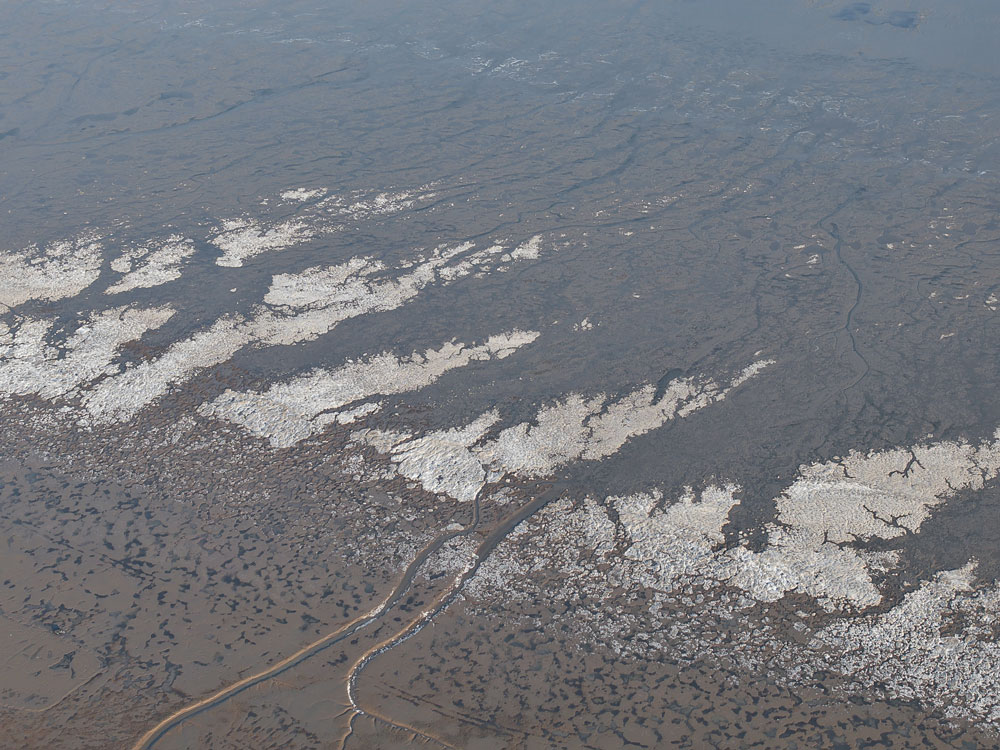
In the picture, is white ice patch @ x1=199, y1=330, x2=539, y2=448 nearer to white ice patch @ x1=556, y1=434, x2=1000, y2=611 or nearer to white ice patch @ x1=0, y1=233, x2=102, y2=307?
white ice patch @ x1=556, y1=434, x2=1000, y2=611

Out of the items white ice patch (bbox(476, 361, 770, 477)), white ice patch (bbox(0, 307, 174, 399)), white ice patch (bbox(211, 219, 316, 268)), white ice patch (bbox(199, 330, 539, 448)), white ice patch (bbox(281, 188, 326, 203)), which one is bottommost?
white ice patch (bbox(476, 361, 770, 477))

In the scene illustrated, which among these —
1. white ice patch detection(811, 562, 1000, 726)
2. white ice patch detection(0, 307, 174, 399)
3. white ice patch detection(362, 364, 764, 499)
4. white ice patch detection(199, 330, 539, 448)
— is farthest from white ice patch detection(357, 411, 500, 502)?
white ice patch detection(0, 307, 174, 399)

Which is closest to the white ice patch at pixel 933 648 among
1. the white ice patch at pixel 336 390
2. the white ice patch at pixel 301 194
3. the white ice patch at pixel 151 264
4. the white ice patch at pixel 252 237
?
the white ice patch at pixel 336 390

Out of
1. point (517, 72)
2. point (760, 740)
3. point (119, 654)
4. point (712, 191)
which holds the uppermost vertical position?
point (517, 72)

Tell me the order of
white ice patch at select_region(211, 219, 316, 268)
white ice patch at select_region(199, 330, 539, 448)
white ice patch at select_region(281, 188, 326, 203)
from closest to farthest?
white ice patch at select_region(199, 330, 539, 448)
white ice patch at select_region(211, 219, 316, 268)
white ice patch at select_region(281, 188, 326, 203)

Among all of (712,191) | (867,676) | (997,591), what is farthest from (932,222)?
(867,676)

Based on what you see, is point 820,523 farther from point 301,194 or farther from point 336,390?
point 301,194

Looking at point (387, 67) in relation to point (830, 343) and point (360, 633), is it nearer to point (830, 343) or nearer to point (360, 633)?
point (830, 343)
